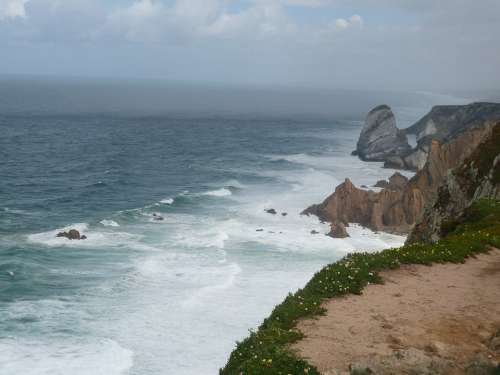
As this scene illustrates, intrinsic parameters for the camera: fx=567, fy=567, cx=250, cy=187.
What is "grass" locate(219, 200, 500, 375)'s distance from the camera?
1284 centimetres

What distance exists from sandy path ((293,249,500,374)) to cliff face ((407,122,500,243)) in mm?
11635

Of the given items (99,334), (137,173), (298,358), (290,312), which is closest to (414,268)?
(290,312)

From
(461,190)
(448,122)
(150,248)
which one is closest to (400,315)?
(461,190)

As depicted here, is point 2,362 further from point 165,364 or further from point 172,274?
point 172,274

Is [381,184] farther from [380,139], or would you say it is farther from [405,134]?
[405,134]

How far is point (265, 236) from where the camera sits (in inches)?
2286

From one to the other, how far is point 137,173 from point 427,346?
82657mm

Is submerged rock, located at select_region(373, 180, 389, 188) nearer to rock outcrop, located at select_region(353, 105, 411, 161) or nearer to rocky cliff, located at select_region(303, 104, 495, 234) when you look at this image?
rocky cliff, located at select_region(303, 104, 495, 234)

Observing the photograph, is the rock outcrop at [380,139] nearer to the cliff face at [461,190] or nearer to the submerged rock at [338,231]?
the submerged rock at [338,231]

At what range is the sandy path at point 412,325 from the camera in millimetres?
12820

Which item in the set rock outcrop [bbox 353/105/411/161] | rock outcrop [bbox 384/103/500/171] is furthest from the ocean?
rock outcrop [bbox 384/103/500/171]

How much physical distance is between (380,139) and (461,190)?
93878mm

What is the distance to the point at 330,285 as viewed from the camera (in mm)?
17531

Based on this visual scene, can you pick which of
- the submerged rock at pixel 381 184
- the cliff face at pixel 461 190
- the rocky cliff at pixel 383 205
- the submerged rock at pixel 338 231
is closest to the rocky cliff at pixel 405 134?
the submerged rock at pixel 381 184
